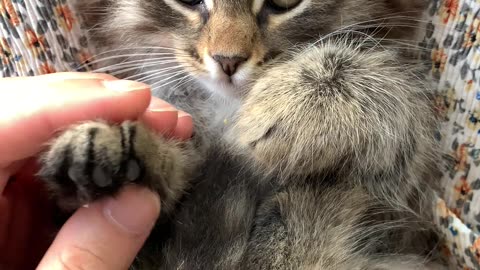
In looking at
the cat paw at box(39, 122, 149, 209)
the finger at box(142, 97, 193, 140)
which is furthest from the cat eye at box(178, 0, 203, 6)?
the cat paw at box(39, 122, 149, 209)

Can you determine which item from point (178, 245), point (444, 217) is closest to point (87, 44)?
point (178, 245)

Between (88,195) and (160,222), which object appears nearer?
(88,195)

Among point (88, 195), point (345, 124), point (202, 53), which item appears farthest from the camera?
point (202, 53)

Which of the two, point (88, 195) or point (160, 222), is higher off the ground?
point (88, 195)

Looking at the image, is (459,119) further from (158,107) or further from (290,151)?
(158,107)

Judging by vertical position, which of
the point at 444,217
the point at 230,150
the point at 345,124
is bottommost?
the point at 444,217

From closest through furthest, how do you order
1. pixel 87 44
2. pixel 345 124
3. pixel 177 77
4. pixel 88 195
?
pixel 88 195
pixel 345 124
pixel 177 77
pixel 87 44

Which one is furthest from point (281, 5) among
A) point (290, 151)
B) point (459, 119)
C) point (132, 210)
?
point (132, 210)

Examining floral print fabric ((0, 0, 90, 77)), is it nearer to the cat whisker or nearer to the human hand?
A: the cat whisker

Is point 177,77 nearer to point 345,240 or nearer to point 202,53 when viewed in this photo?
point 202,53
